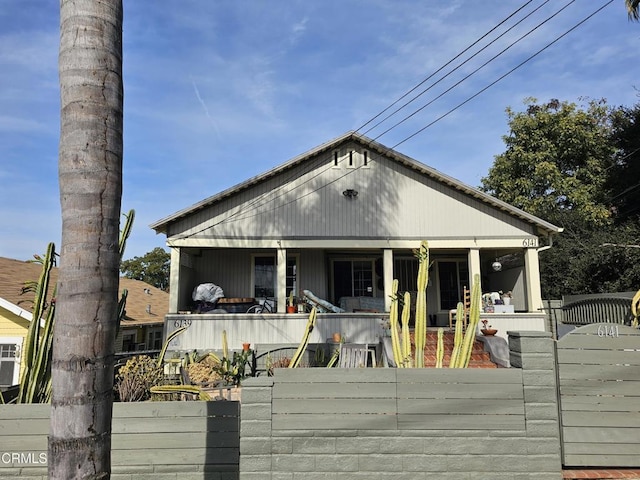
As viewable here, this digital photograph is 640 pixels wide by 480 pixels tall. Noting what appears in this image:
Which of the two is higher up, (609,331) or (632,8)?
(632,8)

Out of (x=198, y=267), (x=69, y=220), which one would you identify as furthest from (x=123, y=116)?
(x=198, y=267)

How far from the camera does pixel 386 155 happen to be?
1433cm

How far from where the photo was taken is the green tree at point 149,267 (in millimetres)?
48812

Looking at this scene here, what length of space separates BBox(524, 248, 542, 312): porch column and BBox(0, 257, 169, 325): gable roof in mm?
11642

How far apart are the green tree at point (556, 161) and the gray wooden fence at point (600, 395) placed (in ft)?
70.2

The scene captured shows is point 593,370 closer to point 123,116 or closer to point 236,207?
point 123,116

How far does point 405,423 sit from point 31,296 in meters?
13.5

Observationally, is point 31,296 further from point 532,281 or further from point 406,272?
point 532,281

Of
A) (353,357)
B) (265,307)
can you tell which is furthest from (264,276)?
(353,357)

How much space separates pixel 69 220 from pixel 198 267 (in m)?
13.4

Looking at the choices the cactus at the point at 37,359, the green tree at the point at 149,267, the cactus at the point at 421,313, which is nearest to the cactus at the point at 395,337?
the cactus at the point at 421,313

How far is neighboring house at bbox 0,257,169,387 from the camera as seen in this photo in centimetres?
1298

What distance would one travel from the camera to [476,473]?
4781 mm

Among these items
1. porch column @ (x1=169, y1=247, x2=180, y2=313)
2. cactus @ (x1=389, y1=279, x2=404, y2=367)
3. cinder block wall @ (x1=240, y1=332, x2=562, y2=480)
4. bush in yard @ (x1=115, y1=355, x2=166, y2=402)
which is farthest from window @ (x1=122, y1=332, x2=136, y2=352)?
cinder block wall @ (x1=240, y1=332, x2=562, y2=480)
